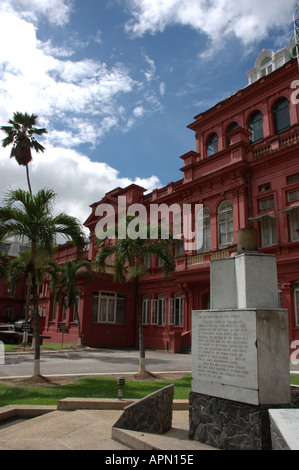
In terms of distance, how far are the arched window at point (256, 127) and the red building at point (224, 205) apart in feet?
0.20

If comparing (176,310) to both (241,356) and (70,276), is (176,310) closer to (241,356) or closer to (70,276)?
(70,276)

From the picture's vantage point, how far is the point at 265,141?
63.9 feet

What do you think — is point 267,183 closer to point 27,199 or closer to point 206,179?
point 206,179

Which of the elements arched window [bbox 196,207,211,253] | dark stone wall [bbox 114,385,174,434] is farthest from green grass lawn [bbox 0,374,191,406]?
arched window [bbox 196,207,211,253]

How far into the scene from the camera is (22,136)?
74.9 ft

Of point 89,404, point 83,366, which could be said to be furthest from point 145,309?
point 89,404

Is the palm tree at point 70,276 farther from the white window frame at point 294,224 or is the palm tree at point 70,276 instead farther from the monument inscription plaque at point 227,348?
the monument inscription plaque at point 227,348

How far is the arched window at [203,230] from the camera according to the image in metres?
20.6

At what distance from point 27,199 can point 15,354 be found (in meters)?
9.91

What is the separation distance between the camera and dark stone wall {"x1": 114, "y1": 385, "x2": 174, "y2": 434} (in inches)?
183

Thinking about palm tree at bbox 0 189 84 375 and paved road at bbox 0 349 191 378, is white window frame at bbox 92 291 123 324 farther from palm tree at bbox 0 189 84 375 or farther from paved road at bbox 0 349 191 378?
palm tree at bbox 0 189 84 375

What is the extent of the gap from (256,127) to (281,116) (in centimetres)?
171

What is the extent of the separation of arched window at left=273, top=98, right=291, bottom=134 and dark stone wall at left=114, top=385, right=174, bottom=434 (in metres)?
18.2
